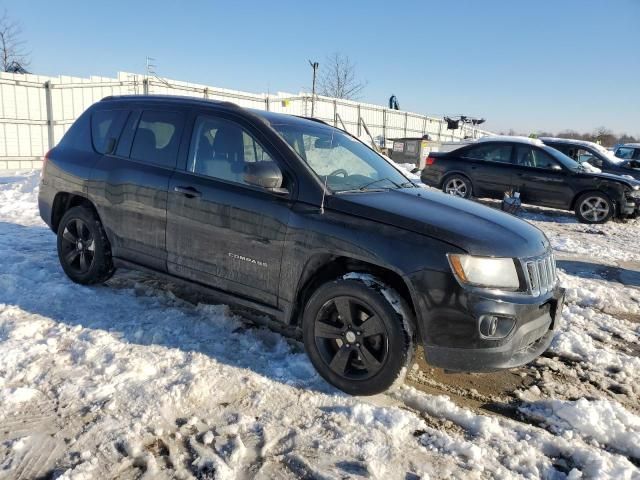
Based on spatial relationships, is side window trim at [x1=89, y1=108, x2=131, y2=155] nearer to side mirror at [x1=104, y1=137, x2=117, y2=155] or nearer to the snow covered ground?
side mirror at [x1=104, y1=137, x2=117, y2=155]

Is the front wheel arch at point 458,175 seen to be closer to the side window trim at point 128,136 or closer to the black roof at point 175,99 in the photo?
the black roof at point 175,99

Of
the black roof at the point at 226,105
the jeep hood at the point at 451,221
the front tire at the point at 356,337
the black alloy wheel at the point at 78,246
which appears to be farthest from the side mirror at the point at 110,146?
the front tire at the point at 356,337

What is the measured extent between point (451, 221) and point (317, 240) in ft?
2.83

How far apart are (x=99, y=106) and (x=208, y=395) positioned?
324 centimetres

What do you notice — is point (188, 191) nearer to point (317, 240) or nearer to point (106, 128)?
point (317, 240)

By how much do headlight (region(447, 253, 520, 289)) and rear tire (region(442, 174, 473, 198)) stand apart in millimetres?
9029

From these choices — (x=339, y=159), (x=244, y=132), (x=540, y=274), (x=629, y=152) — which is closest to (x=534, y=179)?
(x=339, y=159)

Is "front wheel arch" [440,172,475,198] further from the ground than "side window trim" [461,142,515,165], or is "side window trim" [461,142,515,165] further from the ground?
"side window trim" [461,142,515,165]

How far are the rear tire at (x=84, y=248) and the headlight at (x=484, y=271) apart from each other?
3.25 meters

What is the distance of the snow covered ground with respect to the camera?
2576mm

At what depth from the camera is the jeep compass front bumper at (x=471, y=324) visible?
2.90 m

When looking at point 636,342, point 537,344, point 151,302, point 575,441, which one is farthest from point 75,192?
point 636,342

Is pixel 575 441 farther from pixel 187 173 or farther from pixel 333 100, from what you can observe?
pixel 333 100

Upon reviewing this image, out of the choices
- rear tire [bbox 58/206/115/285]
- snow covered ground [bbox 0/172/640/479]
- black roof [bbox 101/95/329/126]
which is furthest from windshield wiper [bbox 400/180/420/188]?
rear tire [bbox 58/206/115/285]
